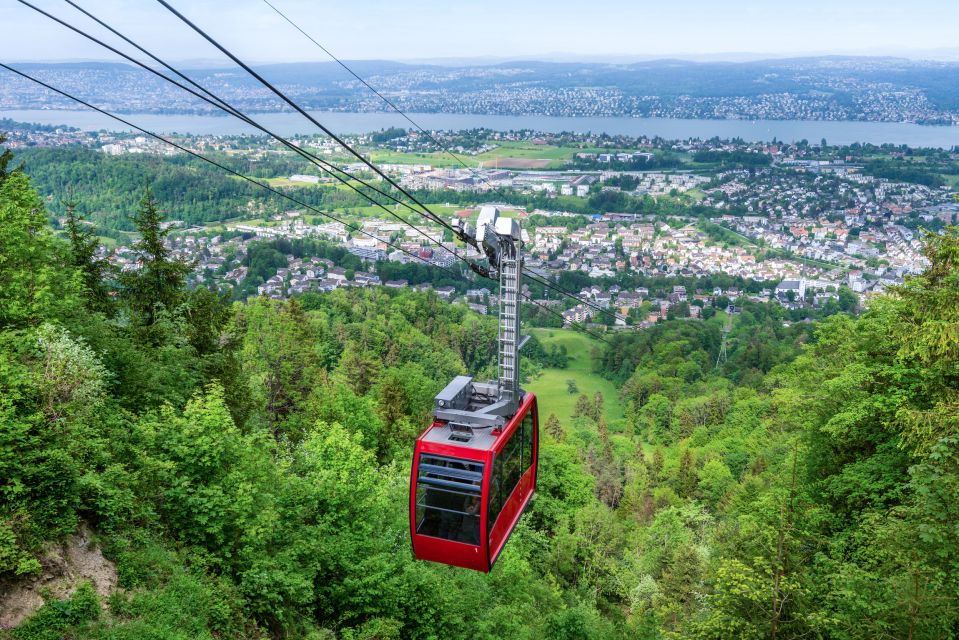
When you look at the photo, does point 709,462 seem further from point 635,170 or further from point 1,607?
point 635,170

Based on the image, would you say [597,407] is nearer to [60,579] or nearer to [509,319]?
[509,319]

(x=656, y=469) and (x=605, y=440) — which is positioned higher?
(x=656, y=469)

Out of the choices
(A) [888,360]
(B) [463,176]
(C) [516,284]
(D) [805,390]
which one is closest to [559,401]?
(D) [805,390]

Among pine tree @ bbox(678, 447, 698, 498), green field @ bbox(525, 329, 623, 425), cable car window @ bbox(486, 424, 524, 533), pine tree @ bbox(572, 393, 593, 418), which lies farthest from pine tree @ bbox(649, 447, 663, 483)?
cable car window @ bbox(486, 424, 524, 533)

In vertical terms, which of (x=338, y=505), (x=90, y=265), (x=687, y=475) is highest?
(x=90, y=265)

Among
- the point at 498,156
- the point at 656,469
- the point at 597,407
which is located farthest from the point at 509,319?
the point at 498,156
